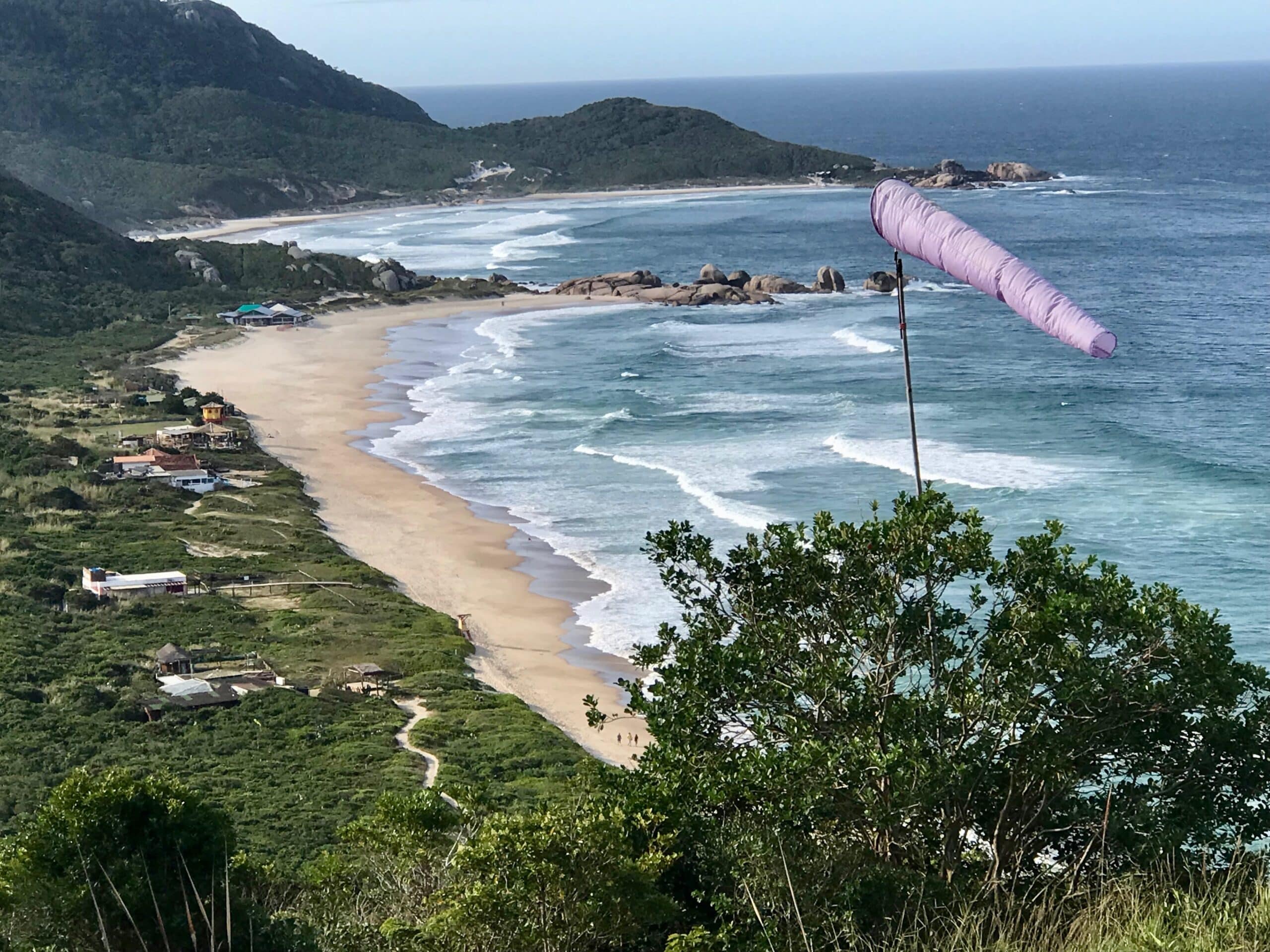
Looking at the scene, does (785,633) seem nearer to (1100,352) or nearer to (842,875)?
(842,875)

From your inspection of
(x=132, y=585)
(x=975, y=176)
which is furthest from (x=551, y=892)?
(x=975, y=176)

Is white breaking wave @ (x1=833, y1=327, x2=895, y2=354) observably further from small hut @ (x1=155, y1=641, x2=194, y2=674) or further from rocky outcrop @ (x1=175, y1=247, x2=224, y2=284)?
rocky outcrop @ (x1=175, y1=247, x2=224, y2=284)

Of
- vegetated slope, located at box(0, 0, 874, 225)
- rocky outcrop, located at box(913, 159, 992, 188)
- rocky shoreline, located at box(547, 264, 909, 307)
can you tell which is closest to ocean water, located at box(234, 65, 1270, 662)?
rocky shoreline, located at box(547, 264, 909, 307)

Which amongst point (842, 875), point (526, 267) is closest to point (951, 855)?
point (842, 875)

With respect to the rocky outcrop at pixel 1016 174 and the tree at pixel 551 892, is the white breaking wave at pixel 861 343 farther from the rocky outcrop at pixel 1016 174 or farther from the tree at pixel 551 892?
the rocky outcrop at pixel 1016 174

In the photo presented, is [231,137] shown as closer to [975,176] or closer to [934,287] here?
[975,176]
